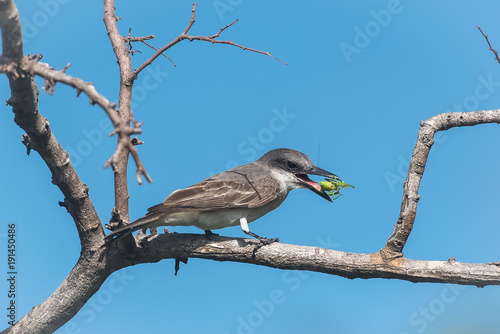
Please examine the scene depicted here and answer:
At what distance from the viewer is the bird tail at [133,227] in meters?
5.81

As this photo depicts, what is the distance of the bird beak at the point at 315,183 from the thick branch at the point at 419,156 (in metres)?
1.79

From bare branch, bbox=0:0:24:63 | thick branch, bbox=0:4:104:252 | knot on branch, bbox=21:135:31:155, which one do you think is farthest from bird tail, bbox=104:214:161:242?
bare branch, bbox=0:0:24:63

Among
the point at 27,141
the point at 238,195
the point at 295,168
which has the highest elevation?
the point at 295,168

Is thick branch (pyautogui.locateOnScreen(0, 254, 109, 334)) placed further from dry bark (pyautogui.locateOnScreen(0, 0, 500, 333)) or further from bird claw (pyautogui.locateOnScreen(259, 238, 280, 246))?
bird claw (pyautogui.locateOnScreen(259, 238, 280, 246))

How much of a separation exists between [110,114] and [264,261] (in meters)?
3.71

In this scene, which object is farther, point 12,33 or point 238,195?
point 238,195

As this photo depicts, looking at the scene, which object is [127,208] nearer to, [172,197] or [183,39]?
[172,197]

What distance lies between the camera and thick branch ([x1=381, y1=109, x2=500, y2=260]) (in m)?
5.82

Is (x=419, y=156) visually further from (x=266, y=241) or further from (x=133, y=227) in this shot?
(x=133, y=227)

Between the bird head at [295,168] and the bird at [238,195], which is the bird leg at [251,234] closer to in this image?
the bird at [238,195]

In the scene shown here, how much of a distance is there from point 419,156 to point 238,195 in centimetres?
244

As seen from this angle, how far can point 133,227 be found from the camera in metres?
5.90

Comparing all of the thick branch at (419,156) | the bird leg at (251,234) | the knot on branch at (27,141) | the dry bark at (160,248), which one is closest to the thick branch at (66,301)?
the dry bark at (160,248)

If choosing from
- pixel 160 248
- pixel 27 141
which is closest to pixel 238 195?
pixel 160 248
